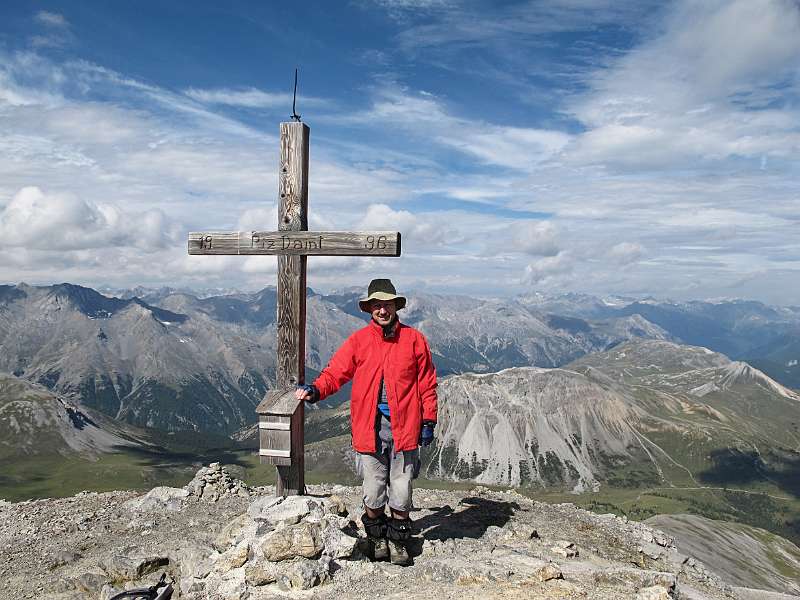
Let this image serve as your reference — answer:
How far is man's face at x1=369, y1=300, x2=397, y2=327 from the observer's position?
1115cm

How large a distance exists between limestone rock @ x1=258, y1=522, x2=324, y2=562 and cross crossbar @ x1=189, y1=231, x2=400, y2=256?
6029 mm

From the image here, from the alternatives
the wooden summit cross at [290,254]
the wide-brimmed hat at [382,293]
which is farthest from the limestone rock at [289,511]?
the wide-brimmed hat at [382,293]

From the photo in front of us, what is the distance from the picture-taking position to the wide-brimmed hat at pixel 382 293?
440 inches

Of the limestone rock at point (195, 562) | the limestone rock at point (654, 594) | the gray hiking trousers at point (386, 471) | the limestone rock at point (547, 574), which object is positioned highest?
the gray hiking trousers at point (386, 471)

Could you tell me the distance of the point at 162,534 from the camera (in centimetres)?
1464

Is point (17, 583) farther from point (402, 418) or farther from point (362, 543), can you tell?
point (402, 418)

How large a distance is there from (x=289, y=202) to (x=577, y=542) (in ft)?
40.1

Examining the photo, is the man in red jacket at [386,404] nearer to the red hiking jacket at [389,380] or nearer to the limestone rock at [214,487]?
the red hiking jacket at [389,380]

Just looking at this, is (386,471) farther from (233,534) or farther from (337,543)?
(233,534)

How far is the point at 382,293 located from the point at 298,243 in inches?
114

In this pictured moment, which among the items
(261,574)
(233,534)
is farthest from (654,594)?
(233,534)

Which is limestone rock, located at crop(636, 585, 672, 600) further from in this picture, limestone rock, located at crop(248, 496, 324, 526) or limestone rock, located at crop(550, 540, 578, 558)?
limestone rock, located at crop(248, 496, 324, 526)

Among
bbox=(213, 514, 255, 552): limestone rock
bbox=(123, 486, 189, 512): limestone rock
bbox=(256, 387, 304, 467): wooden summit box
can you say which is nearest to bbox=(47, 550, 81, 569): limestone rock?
bbox=(123, 486, 189, 512): limestone rock

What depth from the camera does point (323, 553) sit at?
34.4 feet
